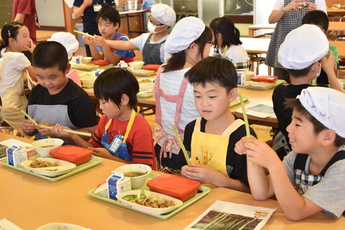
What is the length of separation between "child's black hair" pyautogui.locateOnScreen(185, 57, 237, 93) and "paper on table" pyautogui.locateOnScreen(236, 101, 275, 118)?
81 centimetres

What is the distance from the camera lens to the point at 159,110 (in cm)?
276

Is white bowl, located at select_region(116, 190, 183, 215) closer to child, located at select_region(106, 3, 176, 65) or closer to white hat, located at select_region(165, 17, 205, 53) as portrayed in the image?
white hat, located at select_region(165, 17, 205, 53)

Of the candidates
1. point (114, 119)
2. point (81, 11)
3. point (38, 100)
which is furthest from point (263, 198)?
point (81, 11)

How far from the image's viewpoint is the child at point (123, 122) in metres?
2.23

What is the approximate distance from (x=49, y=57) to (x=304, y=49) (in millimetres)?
1434

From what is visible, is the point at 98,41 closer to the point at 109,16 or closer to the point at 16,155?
the point at 109,16

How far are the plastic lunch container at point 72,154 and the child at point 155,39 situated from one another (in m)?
2.19

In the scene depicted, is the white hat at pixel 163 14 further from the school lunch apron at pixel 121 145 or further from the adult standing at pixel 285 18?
the school lunch apron at pixel 121 145

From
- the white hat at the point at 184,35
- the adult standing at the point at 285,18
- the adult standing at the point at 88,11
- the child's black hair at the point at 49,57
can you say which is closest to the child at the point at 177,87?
the white hat at the point at 184,35

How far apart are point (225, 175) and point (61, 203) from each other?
66 cm

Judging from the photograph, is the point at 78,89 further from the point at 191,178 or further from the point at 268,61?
the point at 268,61

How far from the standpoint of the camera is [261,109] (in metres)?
2.79

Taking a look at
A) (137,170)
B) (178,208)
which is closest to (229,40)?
(137,170)

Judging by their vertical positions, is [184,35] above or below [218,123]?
above
